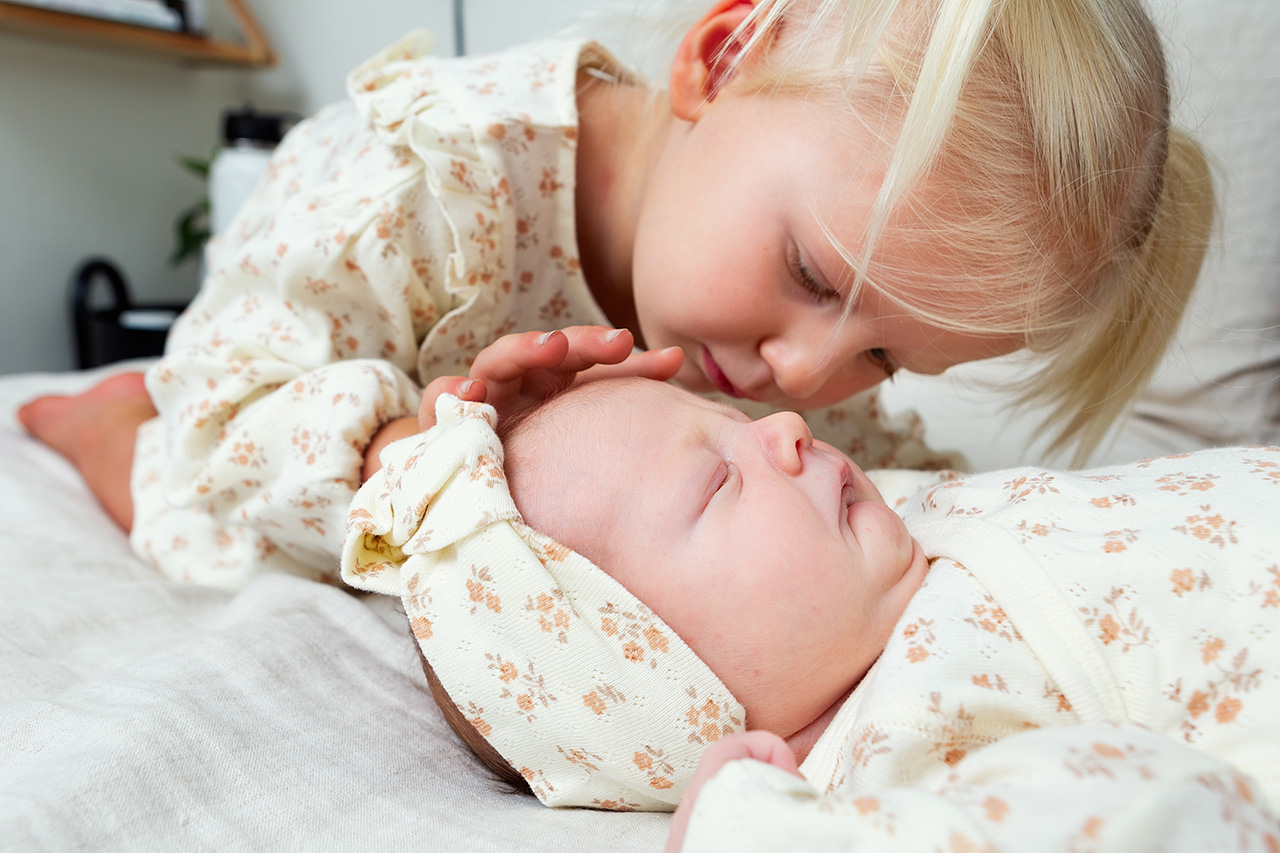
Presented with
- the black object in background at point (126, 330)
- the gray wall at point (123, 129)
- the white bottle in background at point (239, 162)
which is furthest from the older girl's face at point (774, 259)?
the black object in background at point (126, 330)

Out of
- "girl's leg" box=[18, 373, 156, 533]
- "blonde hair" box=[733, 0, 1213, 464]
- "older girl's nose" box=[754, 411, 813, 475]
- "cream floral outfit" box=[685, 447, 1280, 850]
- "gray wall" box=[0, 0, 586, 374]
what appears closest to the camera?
"cream floral outfit" box=[685, 447, 1280, 850]

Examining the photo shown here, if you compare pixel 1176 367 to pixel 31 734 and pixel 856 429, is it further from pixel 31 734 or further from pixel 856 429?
pixel 31 734

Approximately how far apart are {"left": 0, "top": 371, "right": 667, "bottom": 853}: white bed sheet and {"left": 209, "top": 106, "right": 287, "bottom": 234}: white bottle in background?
136cm

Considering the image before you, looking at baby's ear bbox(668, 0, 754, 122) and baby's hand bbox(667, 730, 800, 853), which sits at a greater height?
baby's ear bbox(668, 0, 754, 122)

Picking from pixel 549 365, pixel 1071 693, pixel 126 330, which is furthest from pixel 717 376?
pixel 126 330

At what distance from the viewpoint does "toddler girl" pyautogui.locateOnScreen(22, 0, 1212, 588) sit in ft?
2.32

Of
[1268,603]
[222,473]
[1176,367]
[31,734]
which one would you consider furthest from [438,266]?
[1176,367]

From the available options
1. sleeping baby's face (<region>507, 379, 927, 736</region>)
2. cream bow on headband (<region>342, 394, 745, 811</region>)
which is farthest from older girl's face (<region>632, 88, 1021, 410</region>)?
cream bow on headband (<region>342, 394, 745, 811</region>)

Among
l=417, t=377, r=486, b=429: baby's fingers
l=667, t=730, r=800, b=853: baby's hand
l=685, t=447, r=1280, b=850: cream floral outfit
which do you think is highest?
l=417, t=377, r=486, b=429: baby's fingers

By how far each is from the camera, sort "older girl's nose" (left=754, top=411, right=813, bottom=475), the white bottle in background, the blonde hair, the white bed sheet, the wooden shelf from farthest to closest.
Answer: the white bottle in background → the wooden shelf → the blonde hair → "older girl's nose" (left=754, top=411, right=813, bottom=475) → the white bed sheet

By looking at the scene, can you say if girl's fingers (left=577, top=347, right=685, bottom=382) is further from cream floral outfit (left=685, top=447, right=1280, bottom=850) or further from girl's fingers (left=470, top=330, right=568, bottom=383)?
cream floral outfit (left=685, top=447, right=1280, bottom=850)

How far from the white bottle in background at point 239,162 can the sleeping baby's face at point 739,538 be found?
165cm

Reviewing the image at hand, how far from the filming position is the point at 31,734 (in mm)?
527

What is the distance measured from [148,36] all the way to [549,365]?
6.02 feet
